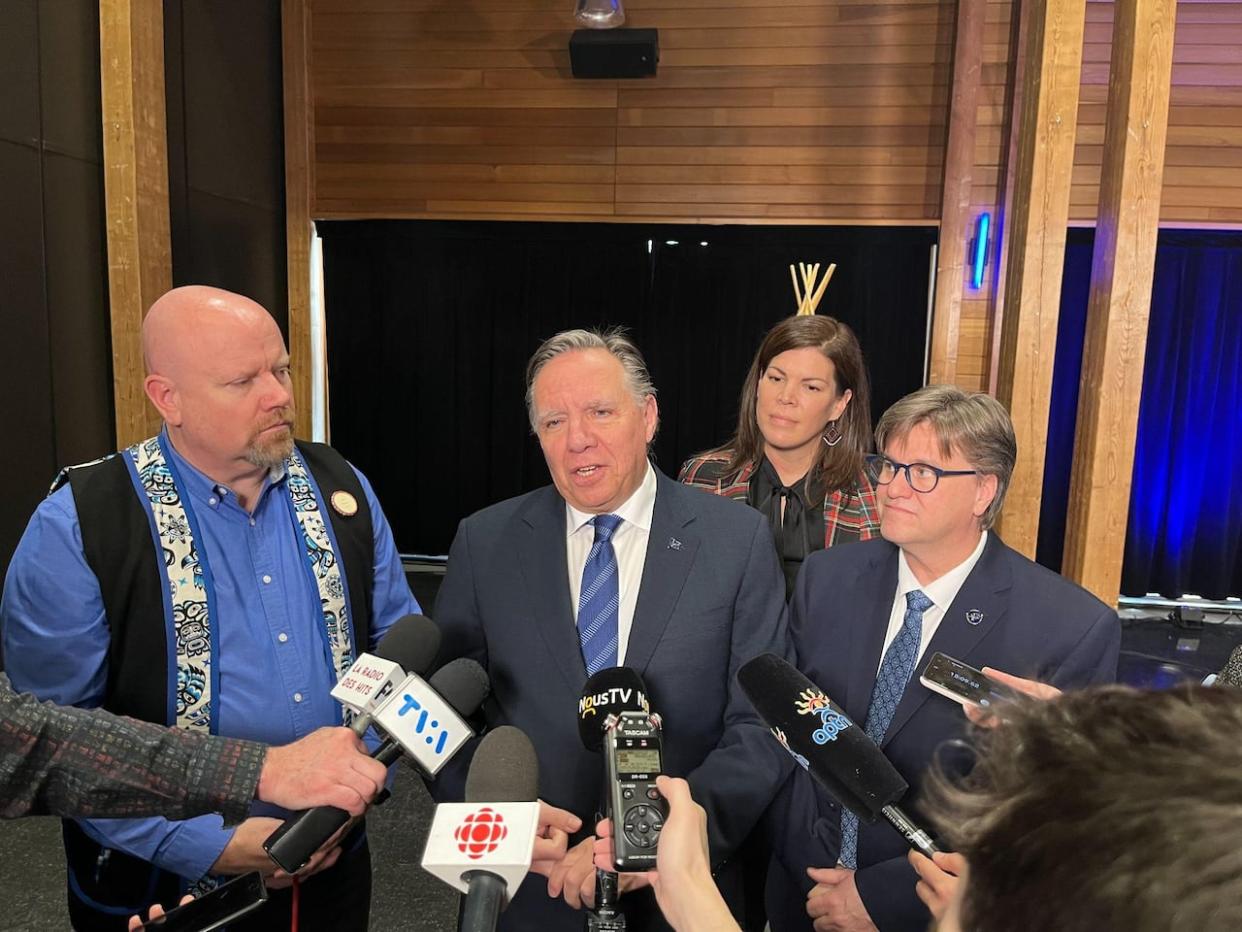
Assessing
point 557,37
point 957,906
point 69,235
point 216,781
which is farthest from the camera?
point 557,37

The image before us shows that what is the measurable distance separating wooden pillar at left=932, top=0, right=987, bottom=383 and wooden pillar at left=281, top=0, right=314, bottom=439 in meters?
4.33

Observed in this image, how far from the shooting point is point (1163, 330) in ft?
18.2

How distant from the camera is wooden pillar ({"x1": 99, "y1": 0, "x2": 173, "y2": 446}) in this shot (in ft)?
11.0

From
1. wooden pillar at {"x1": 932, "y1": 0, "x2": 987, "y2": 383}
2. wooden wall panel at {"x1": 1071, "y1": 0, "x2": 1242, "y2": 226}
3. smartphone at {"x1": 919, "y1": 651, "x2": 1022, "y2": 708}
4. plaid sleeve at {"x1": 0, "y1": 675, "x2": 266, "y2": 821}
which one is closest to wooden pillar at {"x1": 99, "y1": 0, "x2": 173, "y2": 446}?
plaid sleeve at {"x1": 0, "y1": 675, "x2": 266, "y2": 821}

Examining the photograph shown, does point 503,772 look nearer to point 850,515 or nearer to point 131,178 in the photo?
point 850,515

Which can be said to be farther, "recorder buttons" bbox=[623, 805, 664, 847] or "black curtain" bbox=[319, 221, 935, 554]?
"black curtain" bbox=[319, 221, 935, 554]

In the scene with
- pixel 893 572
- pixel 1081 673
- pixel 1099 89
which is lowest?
pixel 1081 673

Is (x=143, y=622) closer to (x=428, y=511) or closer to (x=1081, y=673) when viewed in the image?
(x=1081, y=673)

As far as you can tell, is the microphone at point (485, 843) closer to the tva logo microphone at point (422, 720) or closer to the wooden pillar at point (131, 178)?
the tva logo microphone at point (422, 720)

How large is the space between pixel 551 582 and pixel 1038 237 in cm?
203

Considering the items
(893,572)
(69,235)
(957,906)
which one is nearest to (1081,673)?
(893,572)

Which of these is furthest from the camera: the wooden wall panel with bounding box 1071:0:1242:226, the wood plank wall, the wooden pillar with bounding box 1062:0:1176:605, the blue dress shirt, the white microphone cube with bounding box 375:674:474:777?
the wood plank wall

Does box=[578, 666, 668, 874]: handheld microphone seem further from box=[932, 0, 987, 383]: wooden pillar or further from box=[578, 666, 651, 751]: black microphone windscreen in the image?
box=[932, 0, 987, 383]: wooden pillar

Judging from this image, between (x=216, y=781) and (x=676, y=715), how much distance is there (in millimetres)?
705
